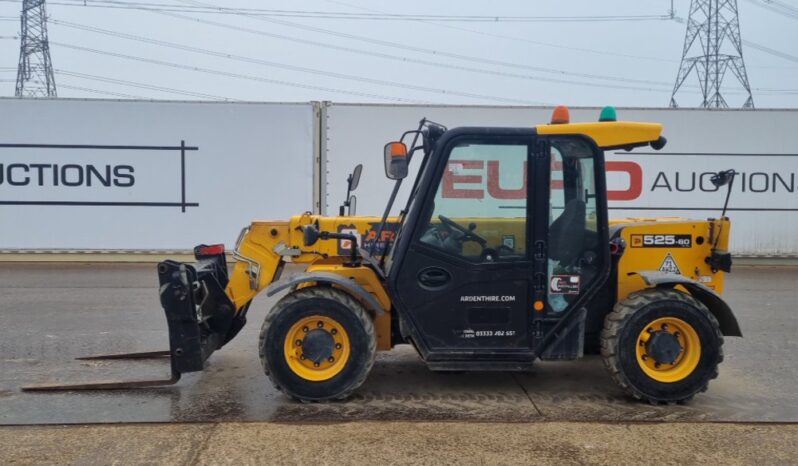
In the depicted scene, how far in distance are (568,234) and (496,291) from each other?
685 millimetres

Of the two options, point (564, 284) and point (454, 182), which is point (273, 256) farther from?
point (564, 284)

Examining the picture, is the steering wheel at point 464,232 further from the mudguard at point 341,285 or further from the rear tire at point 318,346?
the rear tire at point 318,346

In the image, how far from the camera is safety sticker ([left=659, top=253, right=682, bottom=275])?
16.6ft

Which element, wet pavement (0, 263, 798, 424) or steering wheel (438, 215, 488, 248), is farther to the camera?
steering wheel (438, 215, 488, 248)

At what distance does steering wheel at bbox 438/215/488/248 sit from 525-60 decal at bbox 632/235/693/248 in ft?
4.18

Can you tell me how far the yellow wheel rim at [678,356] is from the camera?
463 centimetres

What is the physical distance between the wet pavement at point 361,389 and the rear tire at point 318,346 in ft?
0.52

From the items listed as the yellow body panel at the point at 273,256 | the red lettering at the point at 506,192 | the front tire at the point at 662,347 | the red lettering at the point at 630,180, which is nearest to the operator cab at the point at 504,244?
the red lettering at the point at 506,192

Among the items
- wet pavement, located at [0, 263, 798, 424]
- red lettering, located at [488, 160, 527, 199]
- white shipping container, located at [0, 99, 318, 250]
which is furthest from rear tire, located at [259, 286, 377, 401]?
white shipping container, located at [0, 99, 318, 250]

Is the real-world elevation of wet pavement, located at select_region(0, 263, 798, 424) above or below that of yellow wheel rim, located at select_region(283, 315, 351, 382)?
below

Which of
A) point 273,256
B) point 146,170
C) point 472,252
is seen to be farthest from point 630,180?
point 146,170

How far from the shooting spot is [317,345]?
4.64 meters

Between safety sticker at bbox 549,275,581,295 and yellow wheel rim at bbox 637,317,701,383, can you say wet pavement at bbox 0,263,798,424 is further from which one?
safety sticker at bbox 549,275,581,295

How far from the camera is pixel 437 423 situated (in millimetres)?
4324
